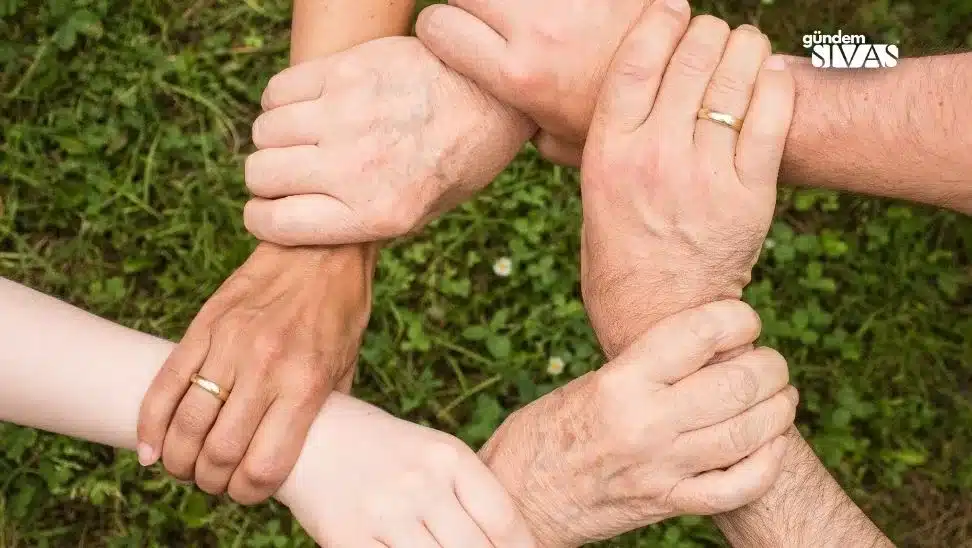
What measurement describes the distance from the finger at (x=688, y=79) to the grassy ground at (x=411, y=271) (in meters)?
1.26

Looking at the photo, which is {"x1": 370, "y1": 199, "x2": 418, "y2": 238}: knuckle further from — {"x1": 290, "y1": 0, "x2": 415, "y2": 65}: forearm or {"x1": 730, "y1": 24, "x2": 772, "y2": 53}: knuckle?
{"x1": 730, "y1": 24, "x2": 772, "y2": 53}: knuckle

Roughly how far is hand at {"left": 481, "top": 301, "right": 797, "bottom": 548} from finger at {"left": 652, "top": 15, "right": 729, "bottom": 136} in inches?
18.5

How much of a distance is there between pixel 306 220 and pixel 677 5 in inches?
44.5

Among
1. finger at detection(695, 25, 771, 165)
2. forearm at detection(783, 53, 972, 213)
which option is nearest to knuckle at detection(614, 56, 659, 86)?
finger at detection(695, 25, 771, 165)

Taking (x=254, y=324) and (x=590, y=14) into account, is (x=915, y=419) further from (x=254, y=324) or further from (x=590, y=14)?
(x=254, y=324)

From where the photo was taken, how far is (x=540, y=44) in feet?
7.20

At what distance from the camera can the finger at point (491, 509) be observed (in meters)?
2.04

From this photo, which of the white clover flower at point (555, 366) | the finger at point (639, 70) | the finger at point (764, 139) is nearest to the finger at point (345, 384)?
the white clover flower at point (555, 366)

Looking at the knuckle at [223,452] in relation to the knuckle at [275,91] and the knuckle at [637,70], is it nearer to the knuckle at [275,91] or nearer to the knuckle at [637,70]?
the knuckle at [275,91]

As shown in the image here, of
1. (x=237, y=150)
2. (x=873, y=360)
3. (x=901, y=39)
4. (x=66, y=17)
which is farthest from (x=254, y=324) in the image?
(x=901, y=39)

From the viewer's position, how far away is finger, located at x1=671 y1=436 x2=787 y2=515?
6.34ft

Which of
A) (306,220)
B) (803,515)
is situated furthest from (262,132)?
(803,515)

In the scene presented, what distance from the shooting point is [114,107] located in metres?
3.44

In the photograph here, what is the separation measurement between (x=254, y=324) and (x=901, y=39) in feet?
9.01
